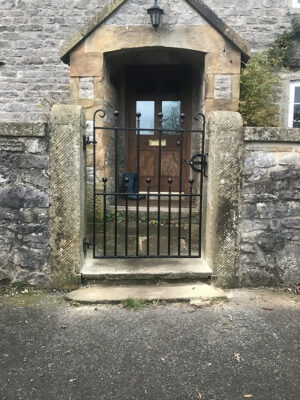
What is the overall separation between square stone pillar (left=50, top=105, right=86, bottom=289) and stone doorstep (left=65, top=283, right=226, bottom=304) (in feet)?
0.74

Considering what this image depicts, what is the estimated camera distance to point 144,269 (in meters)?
3.28

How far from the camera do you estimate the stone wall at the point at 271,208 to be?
3150mm

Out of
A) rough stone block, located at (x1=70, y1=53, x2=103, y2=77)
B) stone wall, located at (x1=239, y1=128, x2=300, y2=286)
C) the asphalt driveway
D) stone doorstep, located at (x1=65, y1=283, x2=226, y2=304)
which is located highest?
rough stone block, located at (x1=70, y1=53, x2=103, y2=77)

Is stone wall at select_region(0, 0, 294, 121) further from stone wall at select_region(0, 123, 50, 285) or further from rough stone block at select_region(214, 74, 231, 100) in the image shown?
stone wall at select_region(0, 123, 50, 285)

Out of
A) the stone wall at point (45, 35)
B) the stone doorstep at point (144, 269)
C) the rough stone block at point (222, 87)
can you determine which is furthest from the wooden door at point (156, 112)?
the stone doorstep at point (144, 269)

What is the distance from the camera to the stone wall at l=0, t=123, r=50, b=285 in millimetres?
3049

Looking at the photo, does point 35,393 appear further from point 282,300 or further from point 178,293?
point 282,300

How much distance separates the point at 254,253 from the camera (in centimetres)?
322

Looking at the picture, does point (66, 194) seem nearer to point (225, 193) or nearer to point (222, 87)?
point (225, 193)

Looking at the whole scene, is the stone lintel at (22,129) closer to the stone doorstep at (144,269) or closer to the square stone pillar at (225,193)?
the stone doorstep at (144,269)

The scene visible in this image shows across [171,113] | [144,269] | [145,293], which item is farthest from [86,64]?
[145,293]

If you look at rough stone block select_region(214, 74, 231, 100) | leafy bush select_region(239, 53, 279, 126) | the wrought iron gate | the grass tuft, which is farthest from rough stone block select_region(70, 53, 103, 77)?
the grass tuft

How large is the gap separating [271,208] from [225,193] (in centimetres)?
46

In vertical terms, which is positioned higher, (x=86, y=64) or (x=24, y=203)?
(x=86, y=64)
